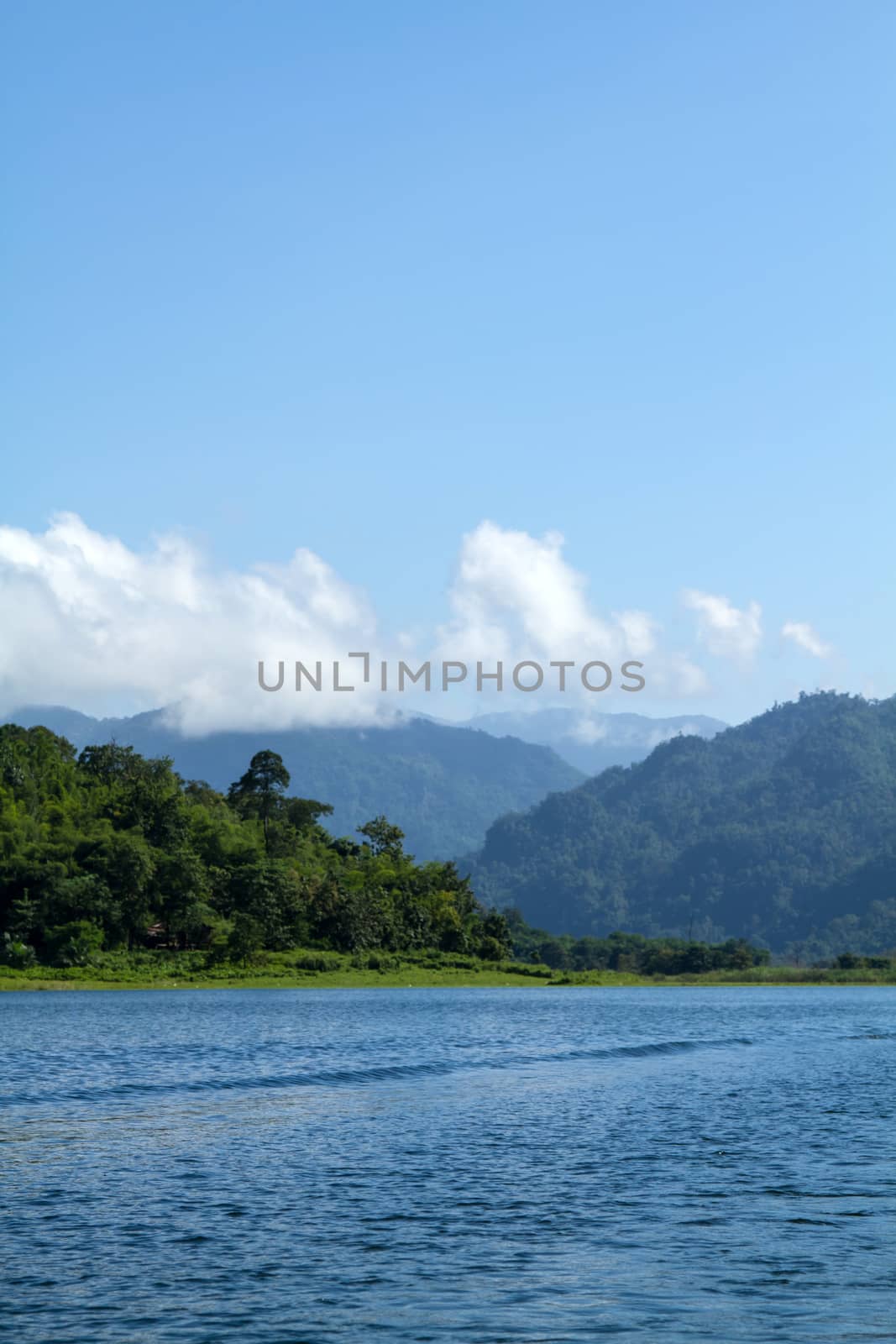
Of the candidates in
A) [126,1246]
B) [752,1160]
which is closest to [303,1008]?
[752,1160]

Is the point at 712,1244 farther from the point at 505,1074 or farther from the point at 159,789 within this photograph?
the point at 159,789

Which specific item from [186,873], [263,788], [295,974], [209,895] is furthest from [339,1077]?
[263,788]

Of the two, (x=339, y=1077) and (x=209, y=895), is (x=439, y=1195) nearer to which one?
(x=339, y=1077)

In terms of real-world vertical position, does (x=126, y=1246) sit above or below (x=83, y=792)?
below

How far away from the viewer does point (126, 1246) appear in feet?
66.7

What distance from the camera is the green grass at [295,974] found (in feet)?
365

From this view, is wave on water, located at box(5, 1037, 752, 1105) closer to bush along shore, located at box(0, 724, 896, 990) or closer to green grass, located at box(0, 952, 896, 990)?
green grass, located at box(0, 952, 896, 990)

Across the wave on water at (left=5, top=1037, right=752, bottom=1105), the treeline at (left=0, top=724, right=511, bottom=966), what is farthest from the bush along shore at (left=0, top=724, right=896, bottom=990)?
the wave on water at (left=5, top=1037, right=752, bottom=1105)

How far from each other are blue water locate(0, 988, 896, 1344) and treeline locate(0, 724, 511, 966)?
66959mm

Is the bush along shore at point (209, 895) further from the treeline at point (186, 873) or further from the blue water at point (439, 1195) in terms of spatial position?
the blue water at point (439, 1195)

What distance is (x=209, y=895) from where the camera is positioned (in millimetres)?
133375

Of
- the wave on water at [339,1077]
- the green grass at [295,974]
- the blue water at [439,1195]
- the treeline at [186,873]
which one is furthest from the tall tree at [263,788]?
the wave on water at [339,1077]

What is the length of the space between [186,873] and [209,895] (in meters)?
5.79

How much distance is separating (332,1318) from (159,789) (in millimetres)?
132817
